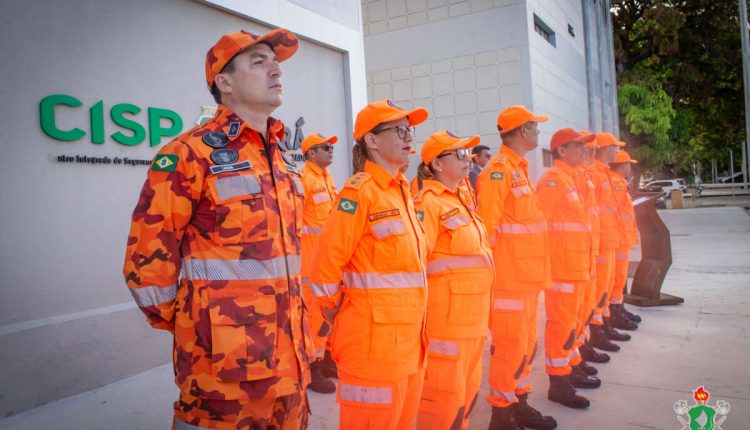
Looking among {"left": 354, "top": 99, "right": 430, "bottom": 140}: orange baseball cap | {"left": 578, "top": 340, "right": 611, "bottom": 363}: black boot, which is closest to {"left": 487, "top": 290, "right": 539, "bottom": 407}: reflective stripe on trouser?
{"left": 354, "top": 99, "right": 430, "bottom": 140}: orange baseball cap

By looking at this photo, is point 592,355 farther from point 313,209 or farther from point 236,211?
point 236,211

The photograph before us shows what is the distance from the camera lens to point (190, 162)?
6.21 feet

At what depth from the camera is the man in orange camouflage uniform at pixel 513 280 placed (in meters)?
3.54

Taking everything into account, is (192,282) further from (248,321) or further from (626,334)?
(626,334)

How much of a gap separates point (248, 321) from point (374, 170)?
110 centimetres

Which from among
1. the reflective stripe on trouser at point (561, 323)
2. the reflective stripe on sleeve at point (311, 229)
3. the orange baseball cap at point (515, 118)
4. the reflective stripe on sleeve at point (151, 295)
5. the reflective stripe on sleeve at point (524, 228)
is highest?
the orange baseball cap at point (515, 118)

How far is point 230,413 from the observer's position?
1826 mm

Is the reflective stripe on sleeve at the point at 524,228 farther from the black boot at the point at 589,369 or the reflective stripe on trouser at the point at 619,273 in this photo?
the reflective stripe on trouser at the point at 619,273

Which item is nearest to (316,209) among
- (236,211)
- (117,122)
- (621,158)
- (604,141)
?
(117,122)

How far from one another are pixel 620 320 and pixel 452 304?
444 cm

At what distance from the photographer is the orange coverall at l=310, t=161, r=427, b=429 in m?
2.31

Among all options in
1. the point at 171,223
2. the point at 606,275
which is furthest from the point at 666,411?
the point at 171,223

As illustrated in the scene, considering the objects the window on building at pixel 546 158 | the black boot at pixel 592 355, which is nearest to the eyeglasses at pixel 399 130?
the black boot at pixel 592 355

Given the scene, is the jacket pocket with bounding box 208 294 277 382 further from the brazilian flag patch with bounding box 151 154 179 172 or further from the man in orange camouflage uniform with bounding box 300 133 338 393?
the man in orange camouflage uniform with bounding box 300 133 338 393
